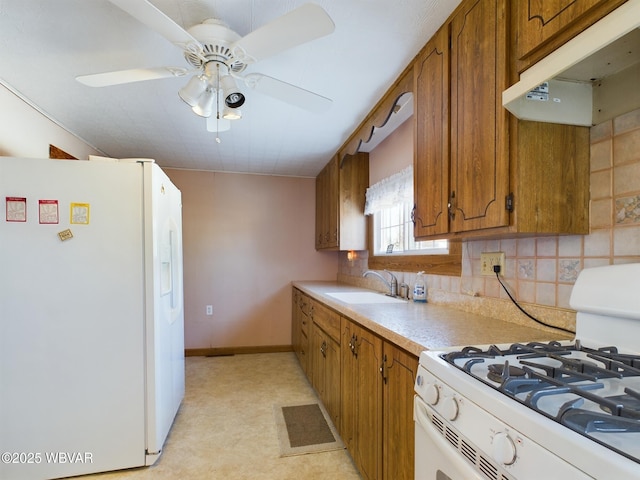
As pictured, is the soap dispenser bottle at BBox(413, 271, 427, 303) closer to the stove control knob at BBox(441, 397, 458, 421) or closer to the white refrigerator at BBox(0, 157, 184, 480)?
the stove control knob at BBox(441, 397, 458, 421)

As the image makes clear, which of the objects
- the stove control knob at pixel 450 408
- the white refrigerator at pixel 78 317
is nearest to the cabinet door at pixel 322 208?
the white refrigerator at pixel 78 317

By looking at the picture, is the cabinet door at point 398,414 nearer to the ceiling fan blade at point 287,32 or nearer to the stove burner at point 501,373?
the stove burner at point 501,373

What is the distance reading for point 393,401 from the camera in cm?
131

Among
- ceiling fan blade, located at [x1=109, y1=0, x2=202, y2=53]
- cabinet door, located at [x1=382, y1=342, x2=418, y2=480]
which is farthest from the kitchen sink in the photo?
ceiling fan blade, located at [x1=109, y1=0, x2=202, y2=53]

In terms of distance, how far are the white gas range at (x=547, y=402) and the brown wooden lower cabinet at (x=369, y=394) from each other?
253 millimetres

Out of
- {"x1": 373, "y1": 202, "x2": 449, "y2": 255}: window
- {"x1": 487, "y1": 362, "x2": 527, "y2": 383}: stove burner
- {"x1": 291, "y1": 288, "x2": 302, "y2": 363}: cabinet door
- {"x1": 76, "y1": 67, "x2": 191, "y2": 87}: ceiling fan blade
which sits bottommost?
{"x1": 291, "y1": 288, "x2": 302, "y2": 363}: cabinet door

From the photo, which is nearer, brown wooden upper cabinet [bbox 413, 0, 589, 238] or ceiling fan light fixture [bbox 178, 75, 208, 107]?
brown wooden upper cabinet [bbox 413, 0, 589, 238]

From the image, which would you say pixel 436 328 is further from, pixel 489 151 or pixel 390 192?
pixel 390 192

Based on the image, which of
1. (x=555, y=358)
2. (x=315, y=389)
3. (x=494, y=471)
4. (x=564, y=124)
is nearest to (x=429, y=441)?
(x=494, y=471)

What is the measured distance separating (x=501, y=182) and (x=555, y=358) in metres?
0.58

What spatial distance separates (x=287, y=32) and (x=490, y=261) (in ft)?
4.39

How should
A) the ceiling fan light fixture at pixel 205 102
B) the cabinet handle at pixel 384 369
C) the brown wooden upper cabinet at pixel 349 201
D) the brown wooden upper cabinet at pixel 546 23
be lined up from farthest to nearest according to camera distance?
the brown wooden upper cabinet at pixel 349 201 → the ceiling fan light fixture at pixel 205 102 → the cabinet handle at pixel 384 369 → the brown wooden upper cabinet at pixel 546 23

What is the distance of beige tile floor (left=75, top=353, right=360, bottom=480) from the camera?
1830 mm

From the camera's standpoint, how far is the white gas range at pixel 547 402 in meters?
0.53
